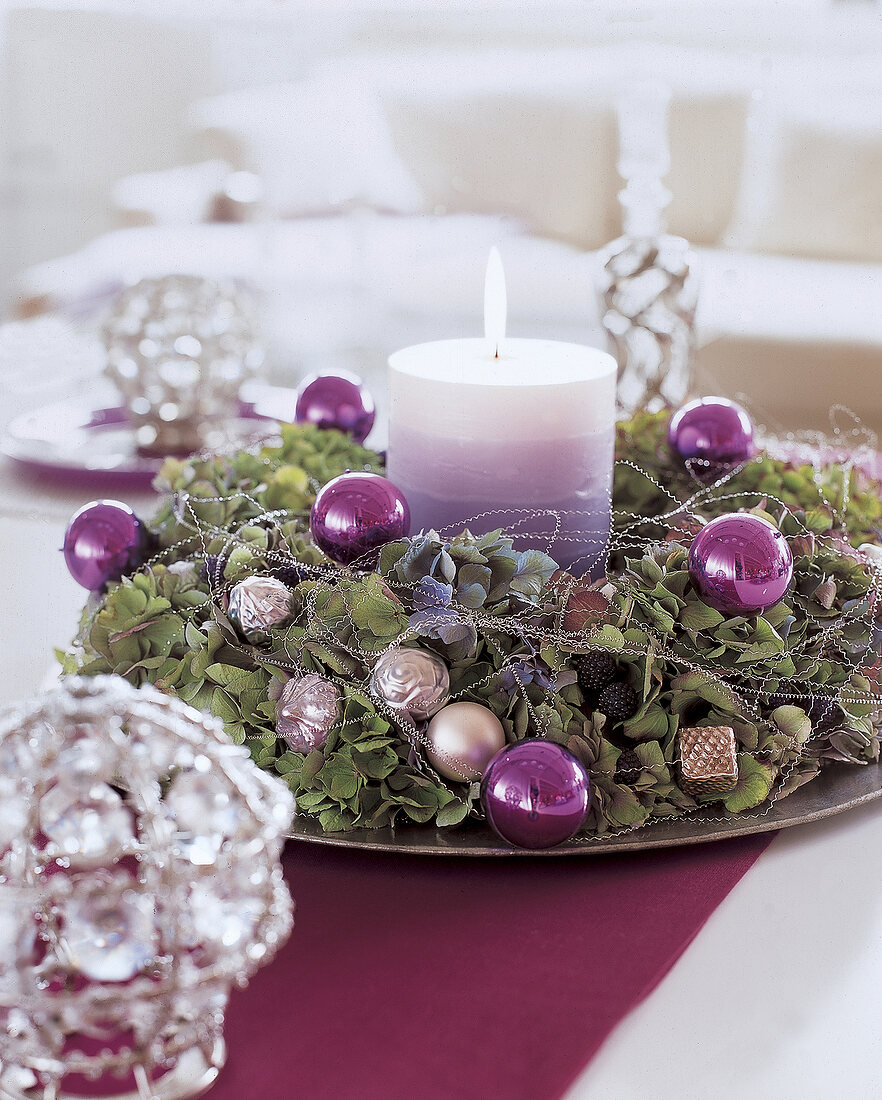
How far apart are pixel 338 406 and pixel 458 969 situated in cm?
47

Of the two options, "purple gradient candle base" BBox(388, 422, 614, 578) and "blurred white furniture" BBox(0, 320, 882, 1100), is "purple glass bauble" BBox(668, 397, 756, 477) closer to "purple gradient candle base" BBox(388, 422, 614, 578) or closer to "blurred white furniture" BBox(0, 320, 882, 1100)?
"purple gradient candle base" BBox(388, 422, 614, 578)

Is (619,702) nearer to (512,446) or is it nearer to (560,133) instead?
(512,446)

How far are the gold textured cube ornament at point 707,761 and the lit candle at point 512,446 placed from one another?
12 centimetres

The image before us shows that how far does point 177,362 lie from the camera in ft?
3.22

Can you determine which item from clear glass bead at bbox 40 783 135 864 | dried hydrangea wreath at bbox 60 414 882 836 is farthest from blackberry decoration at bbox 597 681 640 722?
clear glass bead at bbox 40 783 135 864

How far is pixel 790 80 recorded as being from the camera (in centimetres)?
191

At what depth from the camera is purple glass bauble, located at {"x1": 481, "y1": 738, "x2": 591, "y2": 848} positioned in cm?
44

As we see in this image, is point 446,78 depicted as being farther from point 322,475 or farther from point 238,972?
point 238,972

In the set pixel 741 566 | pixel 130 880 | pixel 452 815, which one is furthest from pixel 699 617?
pixel 130 880

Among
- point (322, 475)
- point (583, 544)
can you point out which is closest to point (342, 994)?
point (583, 544)

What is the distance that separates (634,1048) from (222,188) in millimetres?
2223

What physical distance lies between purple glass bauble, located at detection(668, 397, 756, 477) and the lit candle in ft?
0.47

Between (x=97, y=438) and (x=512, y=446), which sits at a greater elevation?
(x=512, y=446)

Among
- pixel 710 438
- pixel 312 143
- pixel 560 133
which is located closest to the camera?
pixel 710 438
